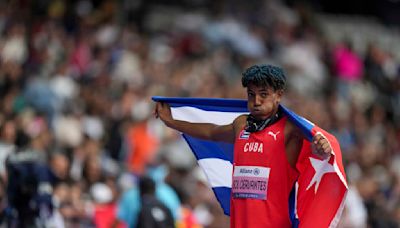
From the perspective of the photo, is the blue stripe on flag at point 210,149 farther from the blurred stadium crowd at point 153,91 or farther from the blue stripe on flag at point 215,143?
the blurred stadium crowd at point 153,91

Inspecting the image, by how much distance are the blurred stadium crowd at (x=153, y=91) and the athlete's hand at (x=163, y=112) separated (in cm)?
242

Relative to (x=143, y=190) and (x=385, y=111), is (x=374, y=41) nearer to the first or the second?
Answer: (x=385, y=111)

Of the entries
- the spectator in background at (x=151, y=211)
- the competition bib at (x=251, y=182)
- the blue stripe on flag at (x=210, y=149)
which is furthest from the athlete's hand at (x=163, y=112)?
the spectator in background at (x=151, y=211)

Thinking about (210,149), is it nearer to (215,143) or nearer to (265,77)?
(215,143)

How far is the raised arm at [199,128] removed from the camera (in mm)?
8984

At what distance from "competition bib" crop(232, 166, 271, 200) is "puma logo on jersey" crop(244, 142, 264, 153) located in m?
0.12

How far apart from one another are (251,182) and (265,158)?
0.20 meters

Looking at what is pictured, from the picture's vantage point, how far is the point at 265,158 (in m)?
8.30

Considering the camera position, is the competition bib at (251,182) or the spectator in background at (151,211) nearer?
the competition bib at (251,182)

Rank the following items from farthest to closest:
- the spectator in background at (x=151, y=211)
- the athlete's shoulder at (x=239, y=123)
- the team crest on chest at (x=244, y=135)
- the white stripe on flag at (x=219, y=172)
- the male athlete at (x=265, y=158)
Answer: the spectator in background at (x=151, y=211), the white stripe on flag at (x=219, y=172), the athlete's shoulder at (x=239, y=123), the team crest on chest at (x=244, y=135), the male athlete at (x=265, y=158)

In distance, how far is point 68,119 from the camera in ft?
55.5

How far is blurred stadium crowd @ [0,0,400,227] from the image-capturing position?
45.1 ft

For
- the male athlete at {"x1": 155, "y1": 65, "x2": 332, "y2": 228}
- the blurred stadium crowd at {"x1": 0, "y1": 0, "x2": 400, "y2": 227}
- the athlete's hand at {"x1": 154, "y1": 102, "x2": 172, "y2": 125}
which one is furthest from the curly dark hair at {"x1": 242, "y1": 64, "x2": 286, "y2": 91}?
the blurred stadium crowd at {"x1": 0, "y1": 0, "x2": 400, "y2": 227}

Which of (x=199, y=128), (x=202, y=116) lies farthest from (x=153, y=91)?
(x=199, y=128)
